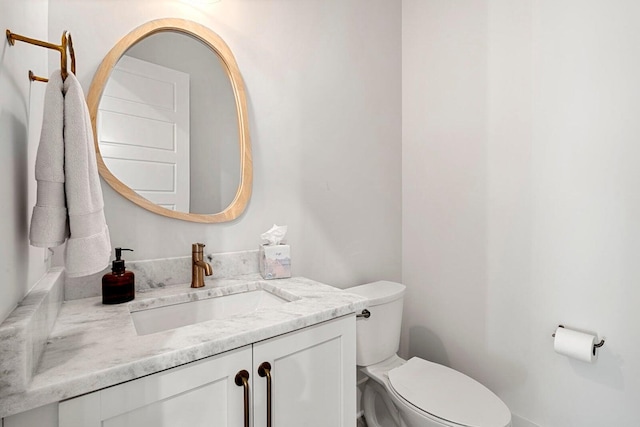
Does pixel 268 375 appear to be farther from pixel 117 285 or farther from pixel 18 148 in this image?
pixel 18 148

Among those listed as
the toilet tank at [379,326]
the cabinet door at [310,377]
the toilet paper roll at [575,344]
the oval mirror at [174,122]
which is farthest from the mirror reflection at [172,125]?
the toilet paper roll at [575,344]

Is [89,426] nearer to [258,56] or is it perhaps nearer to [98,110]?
[98,110]

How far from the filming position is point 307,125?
1491 millimetres

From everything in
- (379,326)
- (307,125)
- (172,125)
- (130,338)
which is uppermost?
(307,125)

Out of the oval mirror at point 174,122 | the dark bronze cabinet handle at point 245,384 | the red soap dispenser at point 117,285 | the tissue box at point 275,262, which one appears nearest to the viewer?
the dark bronze cabinet handle at point 245,384

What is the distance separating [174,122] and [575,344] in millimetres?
1761

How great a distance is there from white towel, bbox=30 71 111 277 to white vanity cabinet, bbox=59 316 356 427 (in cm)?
25

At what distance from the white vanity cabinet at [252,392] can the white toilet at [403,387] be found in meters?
0.35

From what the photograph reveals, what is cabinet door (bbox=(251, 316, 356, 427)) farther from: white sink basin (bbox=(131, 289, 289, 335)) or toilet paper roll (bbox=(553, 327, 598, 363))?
toilet paper roll (bbox=(553, 327, 598, 363))

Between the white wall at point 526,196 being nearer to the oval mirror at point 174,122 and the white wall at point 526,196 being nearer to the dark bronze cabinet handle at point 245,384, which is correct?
the oval mirror at point 174,122

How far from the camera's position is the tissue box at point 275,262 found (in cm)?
121

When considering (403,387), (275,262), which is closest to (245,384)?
(275,262)

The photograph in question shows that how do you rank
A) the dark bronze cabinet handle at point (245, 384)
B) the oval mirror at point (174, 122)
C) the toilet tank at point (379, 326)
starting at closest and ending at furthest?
the dark bronze cabinet handle at point (245, 384)
the oval mirror at point (174, 122)
the toilet tank at point (379, 326)

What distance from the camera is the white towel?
58cm
